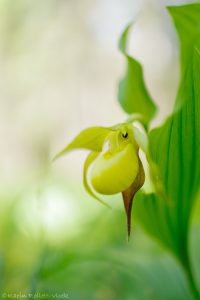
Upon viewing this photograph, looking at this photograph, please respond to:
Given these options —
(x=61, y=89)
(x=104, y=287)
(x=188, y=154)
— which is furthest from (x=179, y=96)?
(x=61, y=89)

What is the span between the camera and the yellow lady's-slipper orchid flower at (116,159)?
0.80 m

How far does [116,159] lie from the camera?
0.83 metres

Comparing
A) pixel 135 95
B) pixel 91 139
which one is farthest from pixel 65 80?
pixel 91 139

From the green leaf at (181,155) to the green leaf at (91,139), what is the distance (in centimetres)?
11

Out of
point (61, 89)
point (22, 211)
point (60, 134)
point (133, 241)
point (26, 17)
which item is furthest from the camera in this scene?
point (26, 17)

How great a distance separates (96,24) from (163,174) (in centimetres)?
518

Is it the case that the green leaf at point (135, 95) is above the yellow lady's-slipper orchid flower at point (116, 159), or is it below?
above

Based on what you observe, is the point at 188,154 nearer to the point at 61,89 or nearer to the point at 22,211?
the point at 22,211

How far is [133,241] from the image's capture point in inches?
65.2

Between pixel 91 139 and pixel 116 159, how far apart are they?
8 cm

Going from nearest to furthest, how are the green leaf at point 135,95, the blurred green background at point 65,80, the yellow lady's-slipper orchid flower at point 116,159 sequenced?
1. the yellow lady's-slipper orchid flower at point 116,159
2. the green leaf at point 135,95
3. the blurred green background at point 65,80

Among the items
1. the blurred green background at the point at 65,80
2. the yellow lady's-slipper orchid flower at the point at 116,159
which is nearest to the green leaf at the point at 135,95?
the yellow lady's-slipper orchid flower at the point at 116,159

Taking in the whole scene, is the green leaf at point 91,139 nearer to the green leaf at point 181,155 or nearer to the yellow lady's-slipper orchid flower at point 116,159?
the yellow lady's-slipper orchid flower at point 116,159

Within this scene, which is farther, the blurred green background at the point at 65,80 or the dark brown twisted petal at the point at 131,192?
the blurred green background at the point at 65,80
